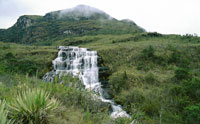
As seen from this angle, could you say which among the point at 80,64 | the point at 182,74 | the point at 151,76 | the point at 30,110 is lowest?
the point at 151,76

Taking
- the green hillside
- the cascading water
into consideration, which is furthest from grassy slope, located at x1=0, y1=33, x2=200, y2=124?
the cascading water

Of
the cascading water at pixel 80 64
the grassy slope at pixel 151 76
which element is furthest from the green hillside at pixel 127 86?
the cascading water at pixel 80 64

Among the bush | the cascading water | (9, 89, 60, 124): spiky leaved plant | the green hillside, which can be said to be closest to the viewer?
(9, 89, 60, 124): spiky leaved plant

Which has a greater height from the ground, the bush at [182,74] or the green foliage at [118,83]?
the bush at [182,74]

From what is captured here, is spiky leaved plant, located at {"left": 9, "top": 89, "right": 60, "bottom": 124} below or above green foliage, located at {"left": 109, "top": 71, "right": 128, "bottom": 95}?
above

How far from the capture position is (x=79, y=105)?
3.54m

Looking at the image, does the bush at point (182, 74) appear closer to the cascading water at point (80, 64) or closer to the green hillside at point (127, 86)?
the green hillside at point (127, 86)

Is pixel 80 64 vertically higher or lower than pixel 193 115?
higher

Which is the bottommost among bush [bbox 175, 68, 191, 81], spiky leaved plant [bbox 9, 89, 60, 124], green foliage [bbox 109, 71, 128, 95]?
green foliage [bbox 109, 71, 128, 95]

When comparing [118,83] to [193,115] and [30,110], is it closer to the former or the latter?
[193,115]

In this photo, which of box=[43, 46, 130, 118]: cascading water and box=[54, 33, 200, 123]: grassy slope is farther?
box=[43, 46, 130, 118]: cascading water

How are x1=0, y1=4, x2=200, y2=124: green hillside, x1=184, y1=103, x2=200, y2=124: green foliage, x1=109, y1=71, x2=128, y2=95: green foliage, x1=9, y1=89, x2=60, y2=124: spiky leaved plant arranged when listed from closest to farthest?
x1=9, y1=89, x2=60, y2=124: spiky leaved plant → x1=0, y1=4, x2=200, y2=124: green hillside → x1=184, y1=103, x2=200, y2=124: green foliage → x1=109, y1=71, x2=128, y2=95: green foliage

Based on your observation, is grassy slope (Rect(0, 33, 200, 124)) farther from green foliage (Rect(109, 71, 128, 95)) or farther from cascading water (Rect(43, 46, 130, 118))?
cascading water (Rect(43, 46, 130, 118))

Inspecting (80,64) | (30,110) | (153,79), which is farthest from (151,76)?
(30,110)
